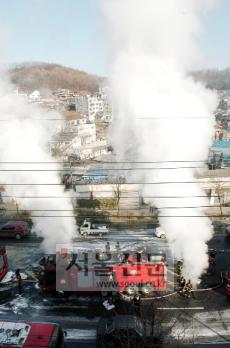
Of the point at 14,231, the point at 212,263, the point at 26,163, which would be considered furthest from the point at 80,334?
the point at 26,163

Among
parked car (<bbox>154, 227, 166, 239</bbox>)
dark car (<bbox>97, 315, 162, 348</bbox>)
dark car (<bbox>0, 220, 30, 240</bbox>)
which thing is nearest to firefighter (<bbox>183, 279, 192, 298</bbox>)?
dark car (<bbox>97, 315, 162, 348</bbox>)

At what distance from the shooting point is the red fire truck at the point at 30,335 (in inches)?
376

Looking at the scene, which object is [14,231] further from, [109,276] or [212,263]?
[212,263]

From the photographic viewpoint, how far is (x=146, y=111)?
649 inches

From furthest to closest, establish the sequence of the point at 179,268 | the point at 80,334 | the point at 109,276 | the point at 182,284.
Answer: the point at 179,268
the point at 182,284
the point at 109,276
the point at 80,334

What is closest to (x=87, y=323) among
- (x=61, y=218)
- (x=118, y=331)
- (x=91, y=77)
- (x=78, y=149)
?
(x=118, y=331)

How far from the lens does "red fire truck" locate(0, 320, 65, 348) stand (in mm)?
9547

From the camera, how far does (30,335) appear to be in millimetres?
9891

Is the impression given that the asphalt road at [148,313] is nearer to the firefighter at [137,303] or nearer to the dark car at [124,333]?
the firefighter at [137,303]

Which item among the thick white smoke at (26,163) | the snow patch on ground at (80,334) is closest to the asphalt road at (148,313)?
the snow patch on ground at (80,334)

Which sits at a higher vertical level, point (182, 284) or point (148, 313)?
point (182, 284)

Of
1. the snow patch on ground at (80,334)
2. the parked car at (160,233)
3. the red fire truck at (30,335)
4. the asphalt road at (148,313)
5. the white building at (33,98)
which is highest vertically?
the white building at (33,98)

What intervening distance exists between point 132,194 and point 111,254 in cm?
1209

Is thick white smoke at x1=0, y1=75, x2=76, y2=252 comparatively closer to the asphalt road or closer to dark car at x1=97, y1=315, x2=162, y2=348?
the asphalt road
